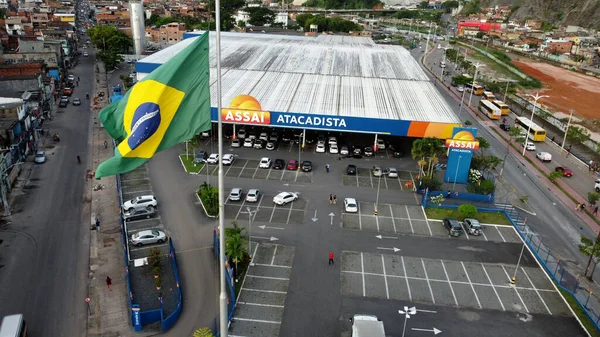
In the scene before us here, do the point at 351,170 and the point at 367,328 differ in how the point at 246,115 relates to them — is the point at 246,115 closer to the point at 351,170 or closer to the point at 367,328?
the point at 351,170

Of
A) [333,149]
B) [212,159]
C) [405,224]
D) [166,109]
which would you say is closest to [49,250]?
[212,159]

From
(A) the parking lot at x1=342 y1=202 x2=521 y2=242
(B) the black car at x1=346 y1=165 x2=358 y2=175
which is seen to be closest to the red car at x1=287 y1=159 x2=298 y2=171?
(B) the black car at x1=346 y1=165 x2=358 y2=175

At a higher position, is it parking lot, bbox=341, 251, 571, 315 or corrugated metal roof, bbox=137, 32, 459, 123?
corrugated metal roof, bbox=137, 32, 459, 123

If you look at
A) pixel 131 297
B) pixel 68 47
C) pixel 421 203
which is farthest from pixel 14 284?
pixel 68 47

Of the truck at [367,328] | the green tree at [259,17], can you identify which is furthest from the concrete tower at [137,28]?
the truck at [367,328]

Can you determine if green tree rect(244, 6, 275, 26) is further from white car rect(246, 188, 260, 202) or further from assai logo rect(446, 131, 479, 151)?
white car rect(246, 188, 260, 202)

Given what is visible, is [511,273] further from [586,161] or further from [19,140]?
[19,140]
